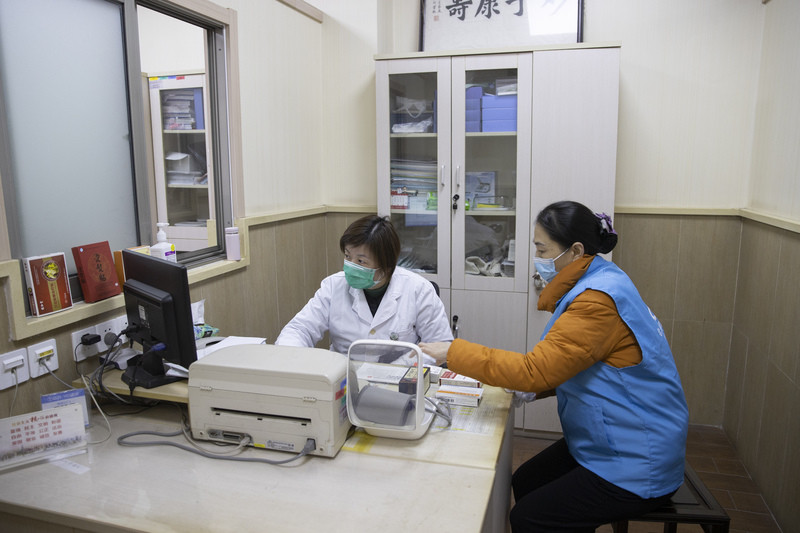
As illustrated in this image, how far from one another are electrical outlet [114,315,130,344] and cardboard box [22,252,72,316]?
0.60ft

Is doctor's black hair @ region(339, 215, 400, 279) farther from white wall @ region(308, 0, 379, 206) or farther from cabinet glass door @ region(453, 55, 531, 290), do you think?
white wall @ region(308, 0, 379, 206)

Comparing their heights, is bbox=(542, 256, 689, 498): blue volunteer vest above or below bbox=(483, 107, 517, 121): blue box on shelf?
below

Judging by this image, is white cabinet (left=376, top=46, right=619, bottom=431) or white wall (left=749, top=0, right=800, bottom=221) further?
white cabinet (left=376, top=46, right=619, bottom=431)

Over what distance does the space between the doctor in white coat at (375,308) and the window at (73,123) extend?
2.14 ft

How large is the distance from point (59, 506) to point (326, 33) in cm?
297

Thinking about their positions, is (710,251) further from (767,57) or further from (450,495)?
(450,495)

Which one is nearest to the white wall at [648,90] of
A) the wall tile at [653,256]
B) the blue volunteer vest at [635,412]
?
the wall tile at [653,256]

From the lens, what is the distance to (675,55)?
3.11m

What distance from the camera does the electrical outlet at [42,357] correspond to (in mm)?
1660

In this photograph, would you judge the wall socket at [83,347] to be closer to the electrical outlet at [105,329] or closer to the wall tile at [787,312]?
the electrical outlet at [105,329]

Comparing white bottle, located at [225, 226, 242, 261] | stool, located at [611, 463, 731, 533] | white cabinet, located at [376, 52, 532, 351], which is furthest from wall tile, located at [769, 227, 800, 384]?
white bottle, located at [225, 226, 242, 261]

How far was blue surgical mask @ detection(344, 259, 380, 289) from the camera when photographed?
82.0 inches

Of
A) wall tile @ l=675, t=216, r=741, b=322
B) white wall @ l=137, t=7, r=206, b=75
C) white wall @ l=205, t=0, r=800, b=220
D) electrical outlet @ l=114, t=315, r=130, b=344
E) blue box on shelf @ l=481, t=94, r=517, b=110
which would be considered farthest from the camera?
white wall @ l=137, t=7, r=206, b=75

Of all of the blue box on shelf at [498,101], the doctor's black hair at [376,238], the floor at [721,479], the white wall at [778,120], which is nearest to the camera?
the doctor's black hair at [376,238]
